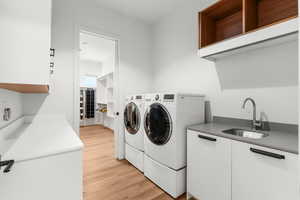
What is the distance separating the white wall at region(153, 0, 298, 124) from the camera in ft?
4.64

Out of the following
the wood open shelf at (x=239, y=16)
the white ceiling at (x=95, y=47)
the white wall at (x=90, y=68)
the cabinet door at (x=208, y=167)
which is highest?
the white ceiling at (x=95, y=47)

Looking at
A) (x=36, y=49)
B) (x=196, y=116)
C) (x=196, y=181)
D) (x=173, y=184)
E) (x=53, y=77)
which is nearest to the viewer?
(x=36, y=49)

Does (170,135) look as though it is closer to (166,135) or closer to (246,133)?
(166,135)

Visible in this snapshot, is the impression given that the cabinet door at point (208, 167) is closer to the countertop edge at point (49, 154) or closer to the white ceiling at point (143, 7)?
the countertop edge at point (49, 154)

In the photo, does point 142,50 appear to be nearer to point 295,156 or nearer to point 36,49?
point 36,49

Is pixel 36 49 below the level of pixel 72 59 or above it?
below

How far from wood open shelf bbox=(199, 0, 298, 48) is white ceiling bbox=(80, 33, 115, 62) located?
2.57 metres

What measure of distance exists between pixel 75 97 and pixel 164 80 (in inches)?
64.6

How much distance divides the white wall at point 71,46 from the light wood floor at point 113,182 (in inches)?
31.8

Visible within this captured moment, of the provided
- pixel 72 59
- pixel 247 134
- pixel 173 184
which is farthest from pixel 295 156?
pixel 72 59

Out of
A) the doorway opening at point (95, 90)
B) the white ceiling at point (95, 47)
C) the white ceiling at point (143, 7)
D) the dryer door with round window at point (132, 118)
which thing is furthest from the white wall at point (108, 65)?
the dryer door with round window at point (132, 118)

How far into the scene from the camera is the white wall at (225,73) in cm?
141

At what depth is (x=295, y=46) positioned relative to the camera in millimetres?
1342

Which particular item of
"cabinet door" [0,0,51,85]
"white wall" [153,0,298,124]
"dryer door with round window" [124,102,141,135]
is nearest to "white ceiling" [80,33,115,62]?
"white wall" [153,0,298,124]
